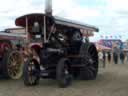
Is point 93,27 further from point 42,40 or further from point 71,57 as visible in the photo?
point 42,40

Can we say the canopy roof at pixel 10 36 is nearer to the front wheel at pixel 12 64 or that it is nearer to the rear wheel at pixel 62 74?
the front wheel at pixel 12 64

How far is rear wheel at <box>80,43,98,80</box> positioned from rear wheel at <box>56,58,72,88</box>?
1.26 metres

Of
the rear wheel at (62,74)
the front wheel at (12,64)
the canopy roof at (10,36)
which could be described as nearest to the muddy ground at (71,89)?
the rear wheel at (62,74)

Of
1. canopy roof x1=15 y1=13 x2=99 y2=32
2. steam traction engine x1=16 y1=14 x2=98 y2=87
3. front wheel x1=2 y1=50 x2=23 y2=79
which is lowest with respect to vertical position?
front wheel x1=2 y1=50 x2=23 y2=79

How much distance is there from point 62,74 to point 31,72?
3.73 ft

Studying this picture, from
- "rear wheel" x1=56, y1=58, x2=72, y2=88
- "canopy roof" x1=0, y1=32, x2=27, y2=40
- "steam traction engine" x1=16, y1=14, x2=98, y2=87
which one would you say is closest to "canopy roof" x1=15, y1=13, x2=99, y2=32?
"steam traction engine" x1=16, y1=14, x2=98, y2=87

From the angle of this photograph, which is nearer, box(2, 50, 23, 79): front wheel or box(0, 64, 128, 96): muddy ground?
box(0, 64, 128, 96): muddy ground

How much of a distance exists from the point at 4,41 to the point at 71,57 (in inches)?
115

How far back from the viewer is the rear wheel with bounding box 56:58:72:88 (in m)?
11.5

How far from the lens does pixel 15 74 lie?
14461mm

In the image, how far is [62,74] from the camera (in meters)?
11.6

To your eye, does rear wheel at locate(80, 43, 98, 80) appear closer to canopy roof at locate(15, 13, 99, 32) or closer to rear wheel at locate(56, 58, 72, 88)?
canopy roof at locate(15, 13, 99, 32)

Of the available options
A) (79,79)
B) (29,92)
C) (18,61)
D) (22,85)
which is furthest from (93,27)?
(29,92)

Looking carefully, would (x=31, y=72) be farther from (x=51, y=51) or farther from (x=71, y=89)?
(x=71, y=89)
